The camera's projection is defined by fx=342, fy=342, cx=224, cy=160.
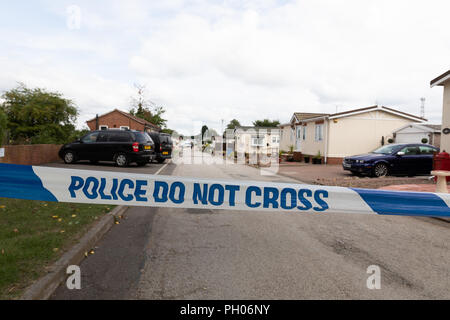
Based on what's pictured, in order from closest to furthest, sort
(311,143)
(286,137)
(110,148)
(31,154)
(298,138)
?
(31,154)
(110,148)
(311,143)
(298,138)
(286,137)

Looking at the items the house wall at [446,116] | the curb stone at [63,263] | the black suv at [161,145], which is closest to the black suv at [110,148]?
the black suv at [161,145]

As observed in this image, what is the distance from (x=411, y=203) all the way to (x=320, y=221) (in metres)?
3.37

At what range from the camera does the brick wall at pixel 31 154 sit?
47.1 feet

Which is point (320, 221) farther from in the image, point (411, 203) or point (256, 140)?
point (256, 140)

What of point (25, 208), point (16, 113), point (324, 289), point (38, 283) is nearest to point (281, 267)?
point (324, 289)

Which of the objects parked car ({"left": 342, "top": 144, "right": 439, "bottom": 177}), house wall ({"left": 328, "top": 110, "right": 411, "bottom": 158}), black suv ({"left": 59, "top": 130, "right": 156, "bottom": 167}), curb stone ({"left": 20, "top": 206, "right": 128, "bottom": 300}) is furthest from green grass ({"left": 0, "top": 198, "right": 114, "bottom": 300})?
house wall ({"left": 328, "top": 110, "right": 411, "bottom": 158})

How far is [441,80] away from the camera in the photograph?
1304 centimetres

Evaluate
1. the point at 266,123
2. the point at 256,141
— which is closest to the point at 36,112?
the point at 256,141

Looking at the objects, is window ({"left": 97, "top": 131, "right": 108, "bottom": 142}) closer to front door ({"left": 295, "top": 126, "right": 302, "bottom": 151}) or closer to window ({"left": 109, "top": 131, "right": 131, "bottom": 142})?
window ({"left": 109, "top": 131, "right": 131, "bottom": 142})

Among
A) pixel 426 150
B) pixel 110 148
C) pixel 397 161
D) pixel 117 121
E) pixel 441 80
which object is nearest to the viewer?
pixel 441 80

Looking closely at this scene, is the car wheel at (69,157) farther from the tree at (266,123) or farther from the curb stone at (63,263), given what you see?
the tree at (266,123)

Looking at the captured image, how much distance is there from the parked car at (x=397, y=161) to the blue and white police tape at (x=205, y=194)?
12154 millimetres

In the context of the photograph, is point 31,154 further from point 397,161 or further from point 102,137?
point 397,161

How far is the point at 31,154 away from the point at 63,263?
14.6 meters
